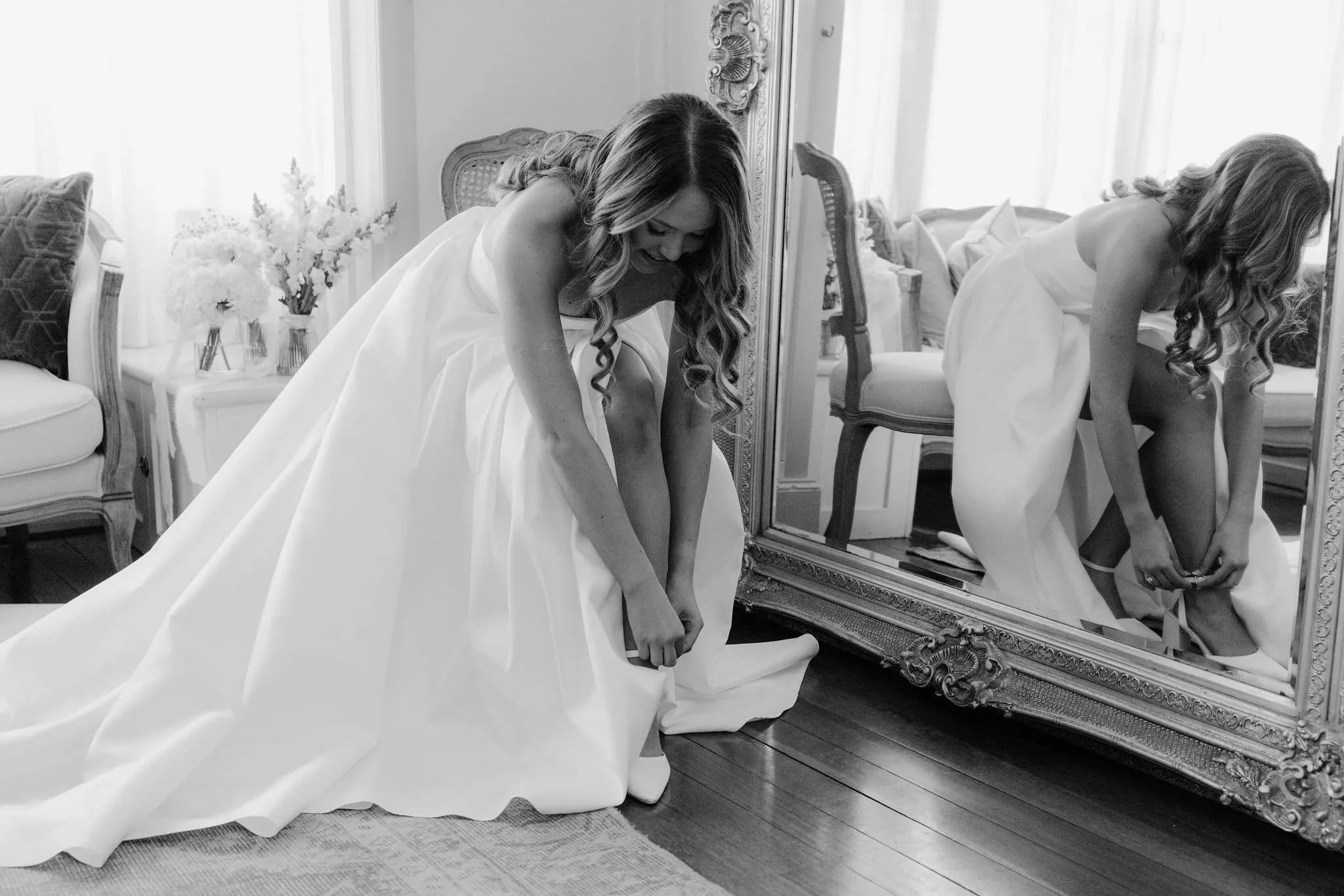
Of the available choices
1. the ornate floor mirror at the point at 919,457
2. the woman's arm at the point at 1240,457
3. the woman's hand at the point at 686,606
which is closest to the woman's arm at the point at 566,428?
the woman's hand at the point at 686,606

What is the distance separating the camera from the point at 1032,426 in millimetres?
2061

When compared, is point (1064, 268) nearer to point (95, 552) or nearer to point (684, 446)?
point (684, 446)

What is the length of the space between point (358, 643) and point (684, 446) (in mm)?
681

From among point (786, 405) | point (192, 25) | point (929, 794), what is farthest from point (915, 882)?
point (192, 25)

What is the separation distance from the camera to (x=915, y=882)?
1.56m

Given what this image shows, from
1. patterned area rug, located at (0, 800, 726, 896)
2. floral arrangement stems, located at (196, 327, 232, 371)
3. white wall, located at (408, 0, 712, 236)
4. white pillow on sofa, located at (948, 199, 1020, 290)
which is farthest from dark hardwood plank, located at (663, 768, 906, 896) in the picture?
white wall, located at (408, 0, 712, 236)

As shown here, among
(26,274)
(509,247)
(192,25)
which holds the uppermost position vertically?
(192,25)

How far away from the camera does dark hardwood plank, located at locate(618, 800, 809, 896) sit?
154 cm

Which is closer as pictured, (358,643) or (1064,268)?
(358,643)

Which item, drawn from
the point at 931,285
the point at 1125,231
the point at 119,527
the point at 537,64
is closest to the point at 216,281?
the point at 119,527

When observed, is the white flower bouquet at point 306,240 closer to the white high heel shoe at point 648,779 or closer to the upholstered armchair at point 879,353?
the upholstered armchair at point 879,353

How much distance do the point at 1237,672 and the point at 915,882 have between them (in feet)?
2.09

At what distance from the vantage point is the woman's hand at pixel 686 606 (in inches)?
77.8

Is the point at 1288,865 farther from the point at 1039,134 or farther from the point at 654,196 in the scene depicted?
the point at 654,196
